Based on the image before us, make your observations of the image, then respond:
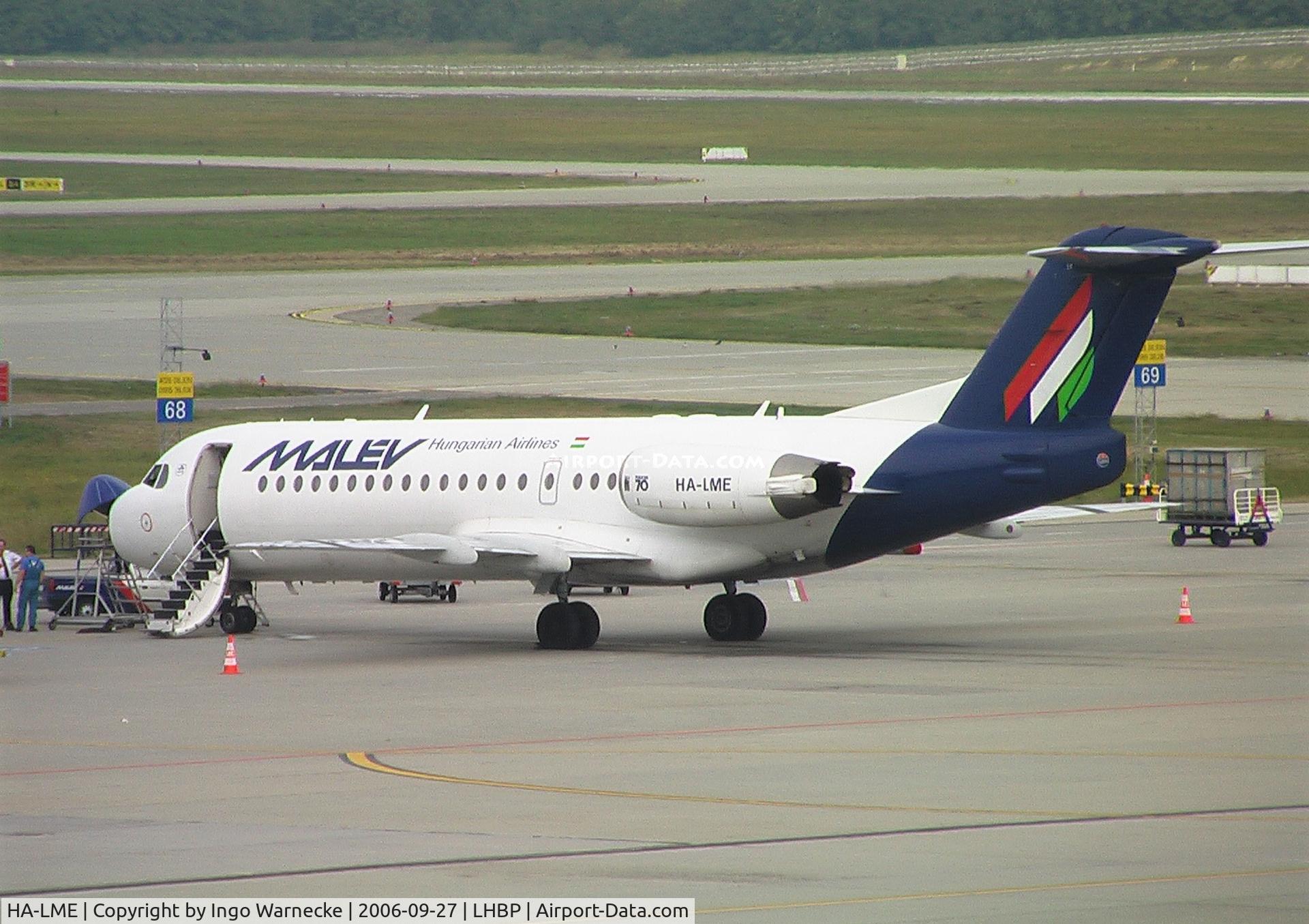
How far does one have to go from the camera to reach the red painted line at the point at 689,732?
68.9ft

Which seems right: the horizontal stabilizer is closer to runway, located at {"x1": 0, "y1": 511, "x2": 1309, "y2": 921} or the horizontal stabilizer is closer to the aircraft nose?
runway, located at {"x1": 0, "y1": 511, "x2": 1309, "y2": 921}

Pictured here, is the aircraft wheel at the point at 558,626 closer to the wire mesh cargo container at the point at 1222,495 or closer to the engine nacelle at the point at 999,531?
the engine nacelle at the point at 999,531

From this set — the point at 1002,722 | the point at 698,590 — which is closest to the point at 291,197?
the point at 698,590

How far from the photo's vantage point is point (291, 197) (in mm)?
114688

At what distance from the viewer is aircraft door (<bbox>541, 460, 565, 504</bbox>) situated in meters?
32.7

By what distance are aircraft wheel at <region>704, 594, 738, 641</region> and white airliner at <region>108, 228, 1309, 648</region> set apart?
2 centimetres

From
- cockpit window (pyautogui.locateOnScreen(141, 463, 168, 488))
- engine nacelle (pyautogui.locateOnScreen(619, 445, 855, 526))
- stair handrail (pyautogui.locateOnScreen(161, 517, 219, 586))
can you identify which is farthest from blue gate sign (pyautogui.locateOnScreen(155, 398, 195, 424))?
engine nacelle (pyautogui.locateOnScreen(619, 445, 855, 526))

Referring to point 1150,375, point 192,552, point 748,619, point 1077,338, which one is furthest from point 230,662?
point 1150,375

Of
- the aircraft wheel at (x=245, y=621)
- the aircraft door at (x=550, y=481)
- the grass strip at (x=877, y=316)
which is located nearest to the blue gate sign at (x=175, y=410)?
the aircraft wheel at (x=245, y=621)

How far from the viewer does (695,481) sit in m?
30.8

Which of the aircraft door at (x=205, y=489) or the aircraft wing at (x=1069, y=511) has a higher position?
the aircraft door at (x=205, y=489)

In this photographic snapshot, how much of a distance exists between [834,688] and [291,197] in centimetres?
9271

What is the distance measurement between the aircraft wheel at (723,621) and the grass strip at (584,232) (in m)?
54.9

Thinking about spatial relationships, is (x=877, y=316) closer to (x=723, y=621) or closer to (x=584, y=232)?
(x=584, y=232)
